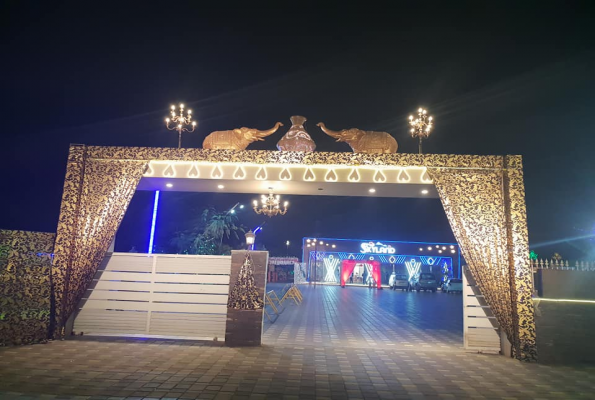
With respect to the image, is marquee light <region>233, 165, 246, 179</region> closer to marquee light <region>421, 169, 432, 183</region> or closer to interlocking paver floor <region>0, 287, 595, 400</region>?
interlocking paver floor <region>0, 287, 595, 400</region>

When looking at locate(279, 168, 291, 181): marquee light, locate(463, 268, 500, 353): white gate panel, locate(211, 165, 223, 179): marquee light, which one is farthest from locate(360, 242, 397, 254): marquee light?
locate(211, 165, 223, 179): marquee light

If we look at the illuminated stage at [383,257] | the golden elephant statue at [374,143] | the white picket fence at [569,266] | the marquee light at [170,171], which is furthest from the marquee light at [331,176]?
the illuminated stage at [383,257]

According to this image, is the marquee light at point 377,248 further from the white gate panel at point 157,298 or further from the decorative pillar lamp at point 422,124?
the white gate panel at point 157,298

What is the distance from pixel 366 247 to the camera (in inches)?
1257

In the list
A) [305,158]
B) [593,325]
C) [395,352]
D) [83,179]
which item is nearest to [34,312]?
[83,179]

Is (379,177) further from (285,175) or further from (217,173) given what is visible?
(217,173)

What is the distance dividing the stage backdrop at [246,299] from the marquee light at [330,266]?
26.9 m

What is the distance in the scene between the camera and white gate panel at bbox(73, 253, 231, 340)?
20.7 ft

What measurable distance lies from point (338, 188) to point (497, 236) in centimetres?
297

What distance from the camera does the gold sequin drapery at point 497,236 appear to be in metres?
5.55

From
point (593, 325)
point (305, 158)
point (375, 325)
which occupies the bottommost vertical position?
point (375, 325)

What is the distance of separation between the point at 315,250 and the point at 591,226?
72.3 ft

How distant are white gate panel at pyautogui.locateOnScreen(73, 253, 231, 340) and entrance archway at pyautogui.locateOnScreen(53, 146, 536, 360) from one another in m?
A: 0.49

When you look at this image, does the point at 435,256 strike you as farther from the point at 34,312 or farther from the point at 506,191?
the point at 34,312
